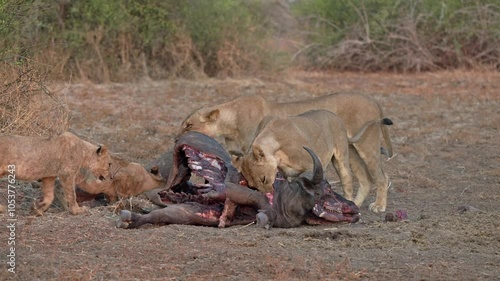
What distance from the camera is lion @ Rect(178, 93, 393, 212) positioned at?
30.3 feet

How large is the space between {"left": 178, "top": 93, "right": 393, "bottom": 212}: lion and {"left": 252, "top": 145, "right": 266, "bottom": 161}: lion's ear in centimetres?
151

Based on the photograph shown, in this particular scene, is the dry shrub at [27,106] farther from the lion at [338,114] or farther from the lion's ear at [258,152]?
the lion's ear at [258,152]

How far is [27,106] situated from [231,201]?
9.02ft

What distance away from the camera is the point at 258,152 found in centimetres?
755

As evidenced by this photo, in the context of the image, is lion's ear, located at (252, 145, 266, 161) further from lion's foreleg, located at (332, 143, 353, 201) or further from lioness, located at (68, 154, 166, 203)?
lion's foreleg, located at (332, 143, 353, 201)

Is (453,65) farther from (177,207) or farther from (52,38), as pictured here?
(177,207)

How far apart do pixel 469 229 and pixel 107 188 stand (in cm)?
266

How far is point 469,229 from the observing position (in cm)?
700

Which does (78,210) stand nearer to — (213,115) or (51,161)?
(51,161)

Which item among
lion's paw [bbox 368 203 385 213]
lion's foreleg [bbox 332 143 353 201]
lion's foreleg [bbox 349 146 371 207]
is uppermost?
lion's foreleg [bbox 332 143 353 201]

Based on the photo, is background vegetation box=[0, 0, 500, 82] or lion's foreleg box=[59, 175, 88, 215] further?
background vegetation box=[0, 0, 500, 82]

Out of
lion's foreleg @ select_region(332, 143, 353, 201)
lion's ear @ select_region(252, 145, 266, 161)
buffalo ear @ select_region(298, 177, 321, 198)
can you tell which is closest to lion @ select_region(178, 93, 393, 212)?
lion's foreleg @ select_region(332, 143, 353, 201)

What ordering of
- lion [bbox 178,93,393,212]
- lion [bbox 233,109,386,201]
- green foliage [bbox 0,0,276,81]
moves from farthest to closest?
green foliage [bbox 0,0,276,81] < lion [bbox 178,93,393,212] < lion [bbox 233,109,386,201]

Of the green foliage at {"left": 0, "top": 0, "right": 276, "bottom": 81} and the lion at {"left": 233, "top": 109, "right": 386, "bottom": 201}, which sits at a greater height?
the lion at {"left": 233, "top": 109, "right": 386, "bottom": 201}
